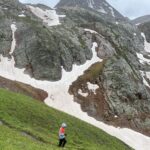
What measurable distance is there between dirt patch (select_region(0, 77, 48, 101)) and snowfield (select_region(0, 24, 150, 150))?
187 cm

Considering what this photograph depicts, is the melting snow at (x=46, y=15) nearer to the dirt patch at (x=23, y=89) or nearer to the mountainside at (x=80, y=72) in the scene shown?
the mountainside at (x=80, y=72)

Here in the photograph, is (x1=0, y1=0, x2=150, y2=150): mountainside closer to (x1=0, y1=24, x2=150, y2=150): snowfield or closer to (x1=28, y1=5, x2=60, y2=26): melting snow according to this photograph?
(x1=0, y1=24, x2=150, y2=150): snowfield

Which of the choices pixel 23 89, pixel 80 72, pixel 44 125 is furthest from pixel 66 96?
pixel 44 125

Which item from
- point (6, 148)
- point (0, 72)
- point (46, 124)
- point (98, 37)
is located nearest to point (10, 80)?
point (0, 72)

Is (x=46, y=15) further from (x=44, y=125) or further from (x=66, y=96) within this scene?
(x=44, y=125)

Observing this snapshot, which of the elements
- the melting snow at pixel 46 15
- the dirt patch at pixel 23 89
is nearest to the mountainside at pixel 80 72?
the dirt patch at pixel 23 89

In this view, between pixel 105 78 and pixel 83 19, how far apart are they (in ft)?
260

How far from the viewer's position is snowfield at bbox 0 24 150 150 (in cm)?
8173

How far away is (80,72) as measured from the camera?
106m

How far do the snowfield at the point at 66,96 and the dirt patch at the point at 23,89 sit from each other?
1.87 m

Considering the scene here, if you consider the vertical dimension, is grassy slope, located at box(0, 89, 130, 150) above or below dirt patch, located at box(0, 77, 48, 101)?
above

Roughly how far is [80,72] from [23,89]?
22932 millimetres

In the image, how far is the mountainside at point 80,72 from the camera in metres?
90.6

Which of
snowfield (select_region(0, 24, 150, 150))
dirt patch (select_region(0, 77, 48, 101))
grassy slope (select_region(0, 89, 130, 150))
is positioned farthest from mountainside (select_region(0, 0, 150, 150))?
grassy slope (select_region(0, 89, 130, 150))
